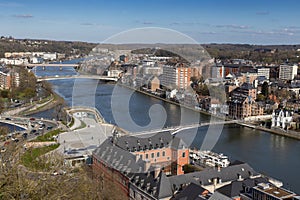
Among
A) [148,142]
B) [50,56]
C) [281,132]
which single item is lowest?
[281,132]

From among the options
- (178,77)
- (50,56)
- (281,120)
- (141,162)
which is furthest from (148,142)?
(50,56)

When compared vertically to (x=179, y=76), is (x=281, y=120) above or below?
below

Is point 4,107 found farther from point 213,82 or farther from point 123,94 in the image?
point 213,82

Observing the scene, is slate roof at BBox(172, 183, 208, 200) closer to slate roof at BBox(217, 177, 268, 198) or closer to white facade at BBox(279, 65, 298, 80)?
slate roof at BBox(217, 177, 268, 198)

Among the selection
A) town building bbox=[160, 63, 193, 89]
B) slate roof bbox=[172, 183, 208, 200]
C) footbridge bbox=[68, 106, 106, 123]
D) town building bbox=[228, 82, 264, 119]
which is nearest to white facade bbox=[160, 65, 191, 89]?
town building bbox=[160, 63, 193, 89]

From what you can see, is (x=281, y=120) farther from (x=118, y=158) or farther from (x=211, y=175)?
(x=118, y=158)

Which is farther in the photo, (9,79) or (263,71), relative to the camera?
(263,71)

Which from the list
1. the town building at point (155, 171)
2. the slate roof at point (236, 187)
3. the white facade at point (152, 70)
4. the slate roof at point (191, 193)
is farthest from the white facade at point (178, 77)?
the slate roof at point (191, 193)

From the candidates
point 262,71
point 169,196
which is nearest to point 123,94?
point 262,71

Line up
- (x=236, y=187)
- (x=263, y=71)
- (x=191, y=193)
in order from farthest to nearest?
(x=263, y=71) → (x=236, y=187) → (x=191, y=193)
